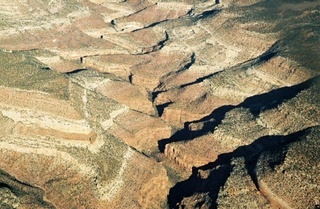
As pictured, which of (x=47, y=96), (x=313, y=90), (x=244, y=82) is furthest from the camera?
(x=244, y=82)

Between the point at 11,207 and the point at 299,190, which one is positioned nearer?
the point at 11,207

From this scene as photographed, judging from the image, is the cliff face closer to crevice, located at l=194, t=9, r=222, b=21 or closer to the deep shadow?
the deep shadow

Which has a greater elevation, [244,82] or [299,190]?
[299,190]

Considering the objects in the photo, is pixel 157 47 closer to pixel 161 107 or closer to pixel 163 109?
pixel 161 107

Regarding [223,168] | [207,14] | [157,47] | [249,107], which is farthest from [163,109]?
[207,14]

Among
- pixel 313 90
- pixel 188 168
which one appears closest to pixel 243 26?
pixel 313 90

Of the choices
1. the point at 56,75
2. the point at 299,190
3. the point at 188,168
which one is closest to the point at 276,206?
the point at 299,190

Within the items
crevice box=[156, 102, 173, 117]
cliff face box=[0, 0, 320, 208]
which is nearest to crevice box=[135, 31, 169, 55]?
cliff face box=[0, 0, 320, 208]

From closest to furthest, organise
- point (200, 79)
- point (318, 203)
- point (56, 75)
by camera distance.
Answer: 1. point (318, 203)
2. point (56, 75)
3. point (200, 79)

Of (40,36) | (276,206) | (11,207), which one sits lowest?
(40,36)

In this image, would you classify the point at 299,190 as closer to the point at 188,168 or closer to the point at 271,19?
the point at 188,168
